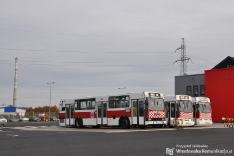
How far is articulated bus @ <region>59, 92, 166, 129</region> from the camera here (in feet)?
82.0

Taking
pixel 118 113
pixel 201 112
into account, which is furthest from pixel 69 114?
pixel 201 112

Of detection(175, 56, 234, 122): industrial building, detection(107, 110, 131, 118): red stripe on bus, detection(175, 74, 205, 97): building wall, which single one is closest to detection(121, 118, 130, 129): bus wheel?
detection(107, 110, 131, 118): red stripe on bus

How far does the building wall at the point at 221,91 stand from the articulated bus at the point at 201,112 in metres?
9.16

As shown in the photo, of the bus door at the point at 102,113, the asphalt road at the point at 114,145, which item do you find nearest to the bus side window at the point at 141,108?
the bus door at the point at 102,113

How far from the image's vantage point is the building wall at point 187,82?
4932cm

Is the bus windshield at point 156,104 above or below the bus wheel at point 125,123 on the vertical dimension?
above

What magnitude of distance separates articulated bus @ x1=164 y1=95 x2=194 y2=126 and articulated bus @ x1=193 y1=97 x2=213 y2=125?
188 cm

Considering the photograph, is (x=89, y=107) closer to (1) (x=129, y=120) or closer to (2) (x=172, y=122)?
(1) (x=129, y=120)

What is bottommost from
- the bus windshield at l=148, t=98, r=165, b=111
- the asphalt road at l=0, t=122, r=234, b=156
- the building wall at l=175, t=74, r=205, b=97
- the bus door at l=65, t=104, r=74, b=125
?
the asphalt road at l=0, t=122, r=234, b=156

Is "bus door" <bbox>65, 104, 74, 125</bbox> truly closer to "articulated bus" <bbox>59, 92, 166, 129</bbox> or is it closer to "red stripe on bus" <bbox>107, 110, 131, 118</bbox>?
"articulated bus" <bbox>59, 92, 166, 129</bbox>

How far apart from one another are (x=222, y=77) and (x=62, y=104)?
2172cm

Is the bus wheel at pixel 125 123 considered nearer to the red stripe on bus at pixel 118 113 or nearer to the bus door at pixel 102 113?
the red stripe on bus at pixel 118 113

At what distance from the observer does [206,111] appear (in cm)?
3138

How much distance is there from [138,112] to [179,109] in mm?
5125
